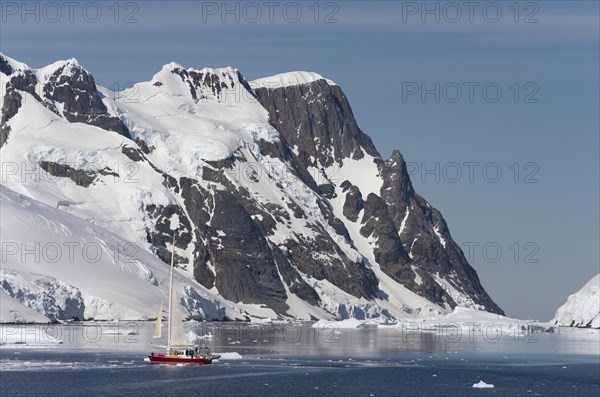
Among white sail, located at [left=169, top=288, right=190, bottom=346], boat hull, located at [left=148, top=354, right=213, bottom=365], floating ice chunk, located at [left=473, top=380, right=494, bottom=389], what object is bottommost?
floating ice chunk, located at [left=473, top=380, right=494, bottom=389]

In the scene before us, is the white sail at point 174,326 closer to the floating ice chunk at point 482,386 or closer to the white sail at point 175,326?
the white sail at point 175,326

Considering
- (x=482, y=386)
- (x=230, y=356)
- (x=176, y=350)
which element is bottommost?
(x=482, y=386)

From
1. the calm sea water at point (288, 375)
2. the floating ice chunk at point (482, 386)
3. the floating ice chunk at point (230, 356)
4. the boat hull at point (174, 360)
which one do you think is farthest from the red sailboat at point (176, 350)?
the floating ice chunk at point (482, 386)

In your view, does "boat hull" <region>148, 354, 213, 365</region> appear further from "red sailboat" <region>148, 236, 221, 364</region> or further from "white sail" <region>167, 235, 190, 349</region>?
"white sail" <region>167, 235, 190, 349</region>

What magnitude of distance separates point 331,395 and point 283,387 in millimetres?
8035

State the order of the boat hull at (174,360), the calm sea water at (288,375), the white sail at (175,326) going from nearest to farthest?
the calm sea water at (288,375), the boat hull at (174,360), the white sail at (175,326)

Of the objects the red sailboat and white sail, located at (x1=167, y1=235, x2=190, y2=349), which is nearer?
the red sailboat

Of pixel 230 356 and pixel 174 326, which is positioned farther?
pixel 230 356

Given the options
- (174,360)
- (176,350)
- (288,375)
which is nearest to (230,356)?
(176,350)

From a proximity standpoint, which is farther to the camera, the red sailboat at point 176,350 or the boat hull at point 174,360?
the red sailboat at point 176,350

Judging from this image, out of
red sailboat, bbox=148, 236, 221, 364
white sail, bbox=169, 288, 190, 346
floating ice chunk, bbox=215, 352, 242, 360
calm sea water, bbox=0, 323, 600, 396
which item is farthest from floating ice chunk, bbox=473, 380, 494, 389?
floating ice chunk, bbox=215, 352, 242, 360

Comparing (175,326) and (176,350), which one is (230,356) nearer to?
(176,350)

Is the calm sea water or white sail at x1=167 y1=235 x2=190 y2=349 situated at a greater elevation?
white sail at x1=167 y1=235 x2=190 y2=349

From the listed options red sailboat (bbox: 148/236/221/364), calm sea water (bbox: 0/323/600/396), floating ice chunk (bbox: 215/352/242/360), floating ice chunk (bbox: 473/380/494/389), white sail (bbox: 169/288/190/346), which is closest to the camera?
calm sea water (bbox: 0/323/600/396)
